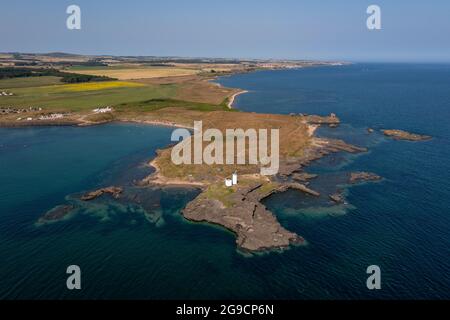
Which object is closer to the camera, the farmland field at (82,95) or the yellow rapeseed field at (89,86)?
the farmland field at (82,95)

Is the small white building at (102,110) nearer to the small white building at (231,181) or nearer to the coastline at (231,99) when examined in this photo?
the coastline at (231,99)

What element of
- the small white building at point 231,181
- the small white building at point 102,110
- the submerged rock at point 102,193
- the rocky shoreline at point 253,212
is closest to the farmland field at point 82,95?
the small white building at point 102,110

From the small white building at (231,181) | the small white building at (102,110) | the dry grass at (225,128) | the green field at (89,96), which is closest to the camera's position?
the small white building at (231,181)

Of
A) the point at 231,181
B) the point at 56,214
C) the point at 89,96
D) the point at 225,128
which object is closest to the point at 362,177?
A: the point at 231,181

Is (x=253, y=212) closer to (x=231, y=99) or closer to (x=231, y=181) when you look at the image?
(x=231, y=181)

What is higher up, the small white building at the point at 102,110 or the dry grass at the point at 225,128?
the small white building at the point at 102,110

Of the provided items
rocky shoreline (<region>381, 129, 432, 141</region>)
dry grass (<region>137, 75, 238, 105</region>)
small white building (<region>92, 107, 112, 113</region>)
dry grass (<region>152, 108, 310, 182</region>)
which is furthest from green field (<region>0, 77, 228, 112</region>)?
rocky shoreline (<region>381, 129, 432, 141</region>)

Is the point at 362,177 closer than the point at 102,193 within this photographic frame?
No

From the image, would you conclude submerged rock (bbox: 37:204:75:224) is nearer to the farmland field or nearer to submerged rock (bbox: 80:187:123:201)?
→ submerged rock (bbox: 80:187:123:201)
